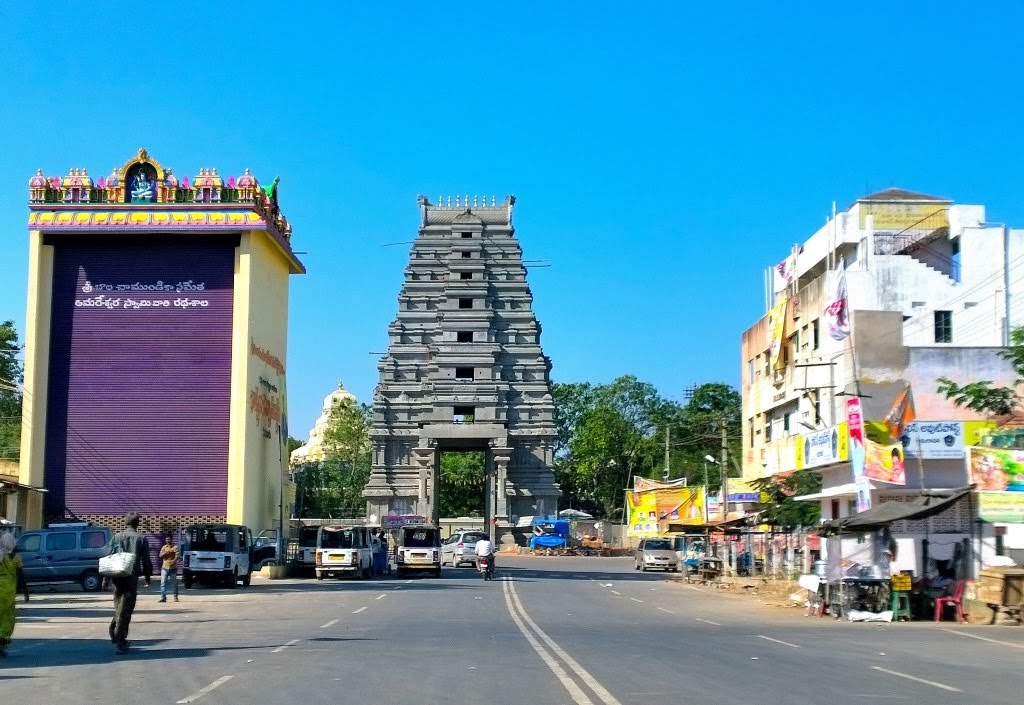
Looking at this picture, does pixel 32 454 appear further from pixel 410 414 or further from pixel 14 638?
pixel 410 414

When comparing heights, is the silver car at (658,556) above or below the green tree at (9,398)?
below

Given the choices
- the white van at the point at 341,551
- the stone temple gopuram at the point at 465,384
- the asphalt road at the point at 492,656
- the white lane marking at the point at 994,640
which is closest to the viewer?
the asphalt road at the point at 492,656

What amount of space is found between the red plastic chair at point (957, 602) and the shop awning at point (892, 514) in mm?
1620

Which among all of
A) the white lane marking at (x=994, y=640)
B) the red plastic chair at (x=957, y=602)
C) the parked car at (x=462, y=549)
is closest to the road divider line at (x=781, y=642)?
the white lane marking at (x=994, y=640)

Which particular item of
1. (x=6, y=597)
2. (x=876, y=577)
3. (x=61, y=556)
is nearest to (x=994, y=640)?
(x=876, y=577)

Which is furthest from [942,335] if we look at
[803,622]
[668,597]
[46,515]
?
[46,515]

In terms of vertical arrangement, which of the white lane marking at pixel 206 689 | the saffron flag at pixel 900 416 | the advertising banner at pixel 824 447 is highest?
the saffron flag at pixel 900 416

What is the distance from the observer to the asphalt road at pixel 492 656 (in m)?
12.0

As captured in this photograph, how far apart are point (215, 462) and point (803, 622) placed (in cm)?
2725

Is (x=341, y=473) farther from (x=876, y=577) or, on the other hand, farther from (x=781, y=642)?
(x=781, y=642)

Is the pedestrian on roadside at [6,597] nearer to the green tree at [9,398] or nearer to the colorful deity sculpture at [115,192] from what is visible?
the colorful deity sculpture at [115,192]

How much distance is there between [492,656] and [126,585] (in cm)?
494

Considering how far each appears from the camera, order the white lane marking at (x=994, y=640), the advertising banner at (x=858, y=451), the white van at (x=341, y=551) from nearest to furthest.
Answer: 1. the white lane marking at (x=994, y=640)
2. the advertising banner at (x=858, y=451)
3. the white van at (x=341, y=551)

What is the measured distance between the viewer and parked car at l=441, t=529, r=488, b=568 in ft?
187
